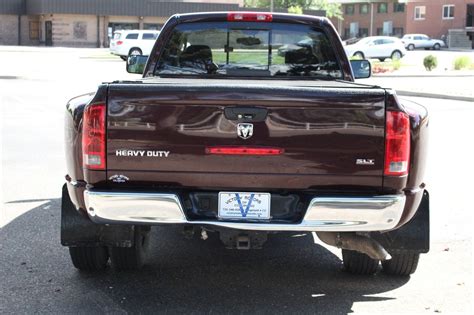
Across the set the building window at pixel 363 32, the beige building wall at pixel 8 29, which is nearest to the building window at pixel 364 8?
the building window at pixel 363 32

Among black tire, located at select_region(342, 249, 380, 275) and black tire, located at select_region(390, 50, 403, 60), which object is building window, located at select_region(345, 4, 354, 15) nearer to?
black tire, located at select_region(390, 50, 403, 60)

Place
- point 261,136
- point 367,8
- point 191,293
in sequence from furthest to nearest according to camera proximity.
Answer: point 367,8
point 191,293
point 261,136

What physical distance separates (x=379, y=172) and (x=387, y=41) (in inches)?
1754

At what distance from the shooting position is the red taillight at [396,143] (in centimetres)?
405

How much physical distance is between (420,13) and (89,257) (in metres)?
85.5

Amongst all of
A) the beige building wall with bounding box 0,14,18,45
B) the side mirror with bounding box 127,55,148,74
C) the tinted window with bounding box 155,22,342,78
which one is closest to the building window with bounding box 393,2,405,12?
the beige building wall with bounding box 0,14,18,45

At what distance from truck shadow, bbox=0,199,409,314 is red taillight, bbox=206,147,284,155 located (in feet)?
3.58

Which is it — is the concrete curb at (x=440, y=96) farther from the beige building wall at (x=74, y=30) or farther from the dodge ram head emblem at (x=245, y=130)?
the beige building wall at (x=74, y=30)

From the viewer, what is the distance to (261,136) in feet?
13.4

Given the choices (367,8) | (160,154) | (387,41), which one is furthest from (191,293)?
(367,8)

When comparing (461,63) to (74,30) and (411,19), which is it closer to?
(74,30)

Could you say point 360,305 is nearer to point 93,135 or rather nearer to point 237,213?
point 237,213

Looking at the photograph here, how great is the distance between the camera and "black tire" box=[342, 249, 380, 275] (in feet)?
16.9

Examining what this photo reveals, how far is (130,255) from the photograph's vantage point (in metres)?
5.09
